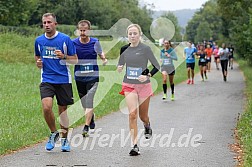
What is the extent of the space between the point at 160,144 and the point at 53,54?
2.44m

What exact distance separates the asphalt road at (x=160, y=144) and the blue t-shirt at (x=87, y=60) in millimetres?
1118

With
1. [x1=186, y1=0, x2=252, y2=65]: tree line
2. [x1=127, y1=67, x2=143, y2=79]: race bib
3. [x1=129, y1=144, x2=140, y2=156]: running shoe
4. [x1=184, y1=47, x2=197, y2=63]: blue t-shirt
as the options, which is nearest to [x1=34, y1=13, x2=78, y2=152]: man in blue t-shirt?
[x1=127, y1=67, x2=143, y2=79]: race bib

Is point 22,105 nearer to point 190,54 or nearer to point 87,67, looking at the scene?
point 87,67

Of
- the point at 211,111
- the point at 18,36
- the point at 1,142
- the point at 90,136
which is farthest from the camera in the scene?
the point at 18,36

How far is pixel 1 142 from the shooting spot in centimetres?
904

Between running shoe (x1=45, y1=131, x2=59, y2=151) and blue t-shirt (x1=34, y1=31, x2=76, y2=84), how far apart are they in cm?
85

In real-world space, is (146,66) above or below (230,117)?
above

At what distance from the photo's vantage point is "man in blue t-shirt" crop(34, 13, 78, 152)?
842cm

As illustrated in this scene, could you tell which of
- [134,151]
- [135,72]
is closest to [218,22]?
[135,72]

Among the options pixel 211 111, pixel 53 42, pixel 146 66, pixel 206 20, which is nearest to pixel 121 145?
pixel 146 66

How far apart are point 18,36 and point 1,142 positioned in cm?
2864

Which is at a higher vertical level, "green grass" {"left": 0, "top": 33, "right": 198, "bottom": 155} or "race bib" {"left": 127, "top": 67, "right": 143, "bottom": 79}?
"race bib" {"left": 127, "top": 67, "right": 143, "bottom": 79}

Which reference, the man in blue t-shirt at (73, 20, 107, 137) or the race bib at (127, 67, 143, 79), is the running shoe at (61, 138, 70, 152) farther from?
the race bib at (127, 67, 143, 79)

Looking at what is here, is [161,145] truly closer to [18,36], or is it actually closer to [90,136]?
[90,136]
